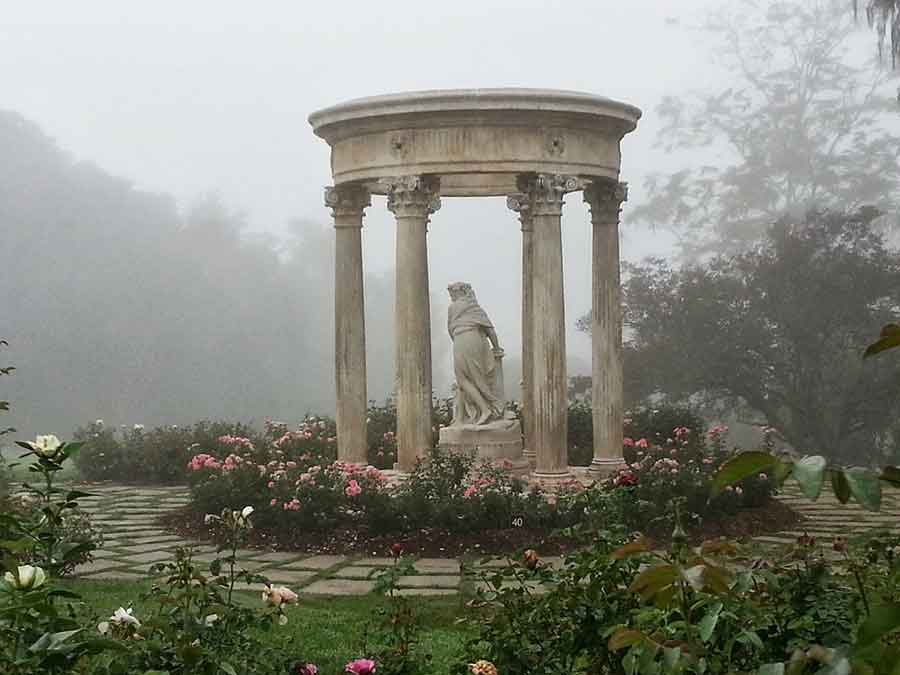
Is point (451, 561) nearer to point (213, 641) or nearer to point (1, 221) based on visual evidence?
point (213, 641)

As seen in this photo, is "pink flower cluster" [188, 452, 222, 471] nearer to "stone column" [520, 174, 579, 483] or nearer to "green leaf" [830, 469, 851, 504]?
"stone column" [520, 174, 579, 483]

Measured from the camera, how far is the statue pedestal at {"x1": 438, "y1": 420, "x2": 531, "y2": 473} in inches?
522

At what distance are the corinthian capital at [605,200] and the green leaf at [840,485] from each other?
1176 cm

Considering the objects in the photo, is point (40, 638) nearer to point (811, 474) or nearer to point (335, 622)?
point (811, 474)

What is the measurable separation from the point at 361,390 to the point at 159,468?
579 centimetres

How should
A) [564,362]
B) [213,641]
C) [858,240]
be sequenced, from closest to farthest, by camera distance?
[213,641] → [564,362] → [858,240]

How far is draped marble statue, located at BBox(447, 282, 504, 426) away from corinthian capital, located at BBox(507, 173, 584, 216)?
74.8 inches

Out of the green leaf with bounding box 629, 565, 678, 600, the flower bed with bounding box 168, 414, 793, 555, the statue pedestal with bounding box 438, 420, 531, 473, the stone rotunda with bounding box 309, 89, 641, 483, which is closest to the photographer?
the green leaf with bounding box 629, 565, 678, 600

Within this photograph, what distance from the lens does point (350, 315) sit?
1317 cm

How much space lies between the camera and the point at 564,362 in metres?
12.2

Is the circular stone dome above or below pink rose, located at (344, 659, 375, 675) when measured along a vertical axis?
above

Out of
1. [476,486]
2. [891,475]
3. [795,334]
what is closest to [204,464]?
[476,486]

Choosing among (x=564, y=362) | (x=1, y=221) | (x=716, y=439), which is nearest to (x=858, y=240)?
(x=716, y=439)

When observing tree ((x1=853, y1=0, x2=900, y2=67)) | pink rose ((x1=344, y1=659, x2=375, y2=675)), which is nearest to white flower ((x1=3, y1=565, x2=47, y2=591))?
pink rose ((x1=344, y1=659, x2=375, y2=675))
